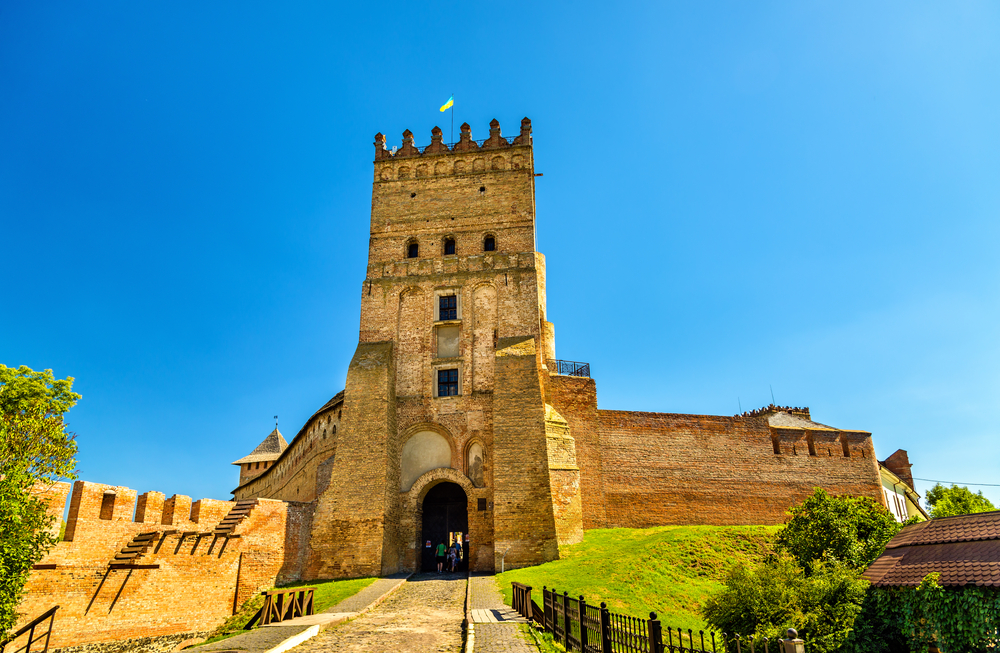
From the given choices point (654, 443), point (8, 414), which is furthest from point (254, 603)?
point (654, 443)

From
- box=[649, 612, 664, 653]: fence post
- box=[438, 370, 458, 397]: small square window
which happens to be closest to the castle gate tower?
box=[438, 370, 458, 397]: small square window

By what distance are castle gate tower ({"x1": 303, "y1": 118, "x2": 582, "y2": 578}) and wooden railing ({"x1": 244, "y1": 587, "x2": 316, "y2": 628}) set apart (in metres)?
5.98

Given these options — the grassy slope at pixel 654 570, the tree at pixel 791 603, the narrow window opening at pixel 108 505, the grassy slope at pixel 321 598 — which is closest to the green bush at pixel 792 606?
the tree at pixel 791 603

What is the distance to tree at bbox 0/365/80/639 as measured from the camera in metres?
12.4

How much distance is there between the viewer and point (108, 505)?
1709 centimetres

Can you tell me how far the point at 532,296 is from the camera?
25344 mm

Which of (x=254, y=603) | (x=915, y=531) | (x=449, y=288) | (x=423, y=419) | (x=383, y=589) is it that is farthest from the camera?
(x=449, y=288)

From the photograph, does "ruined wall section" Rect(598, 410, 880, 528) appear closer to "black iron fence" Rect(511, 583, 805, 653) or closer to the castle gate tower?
the castle gate tower

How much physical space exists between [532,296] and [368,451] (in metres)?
8.50

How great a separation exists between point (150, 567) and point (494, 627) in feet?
34.0

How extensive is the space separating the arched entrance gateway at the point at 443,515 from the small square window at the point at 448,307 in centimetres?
651

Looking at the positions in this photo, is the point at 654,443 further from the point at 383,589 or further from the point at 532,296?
the point at 383,589

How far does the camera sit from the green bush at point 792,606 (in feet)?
31.7

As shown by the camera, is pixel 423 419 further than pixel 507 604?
Yes
